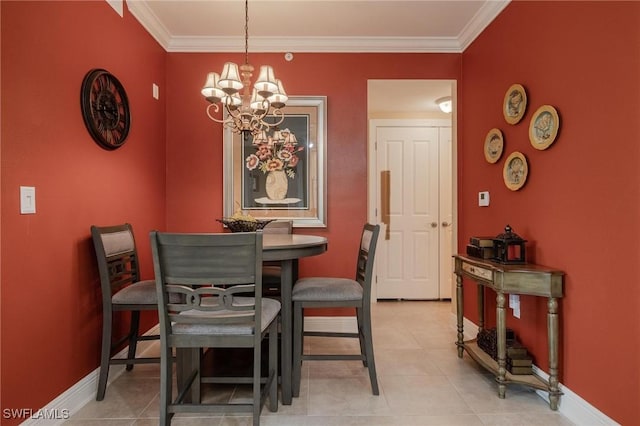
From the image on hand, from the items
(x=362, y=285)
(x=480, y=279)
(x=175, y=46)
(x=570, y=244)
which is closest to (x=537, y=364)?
(x=480, y=279)

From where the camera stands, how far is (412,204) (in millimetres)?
4359

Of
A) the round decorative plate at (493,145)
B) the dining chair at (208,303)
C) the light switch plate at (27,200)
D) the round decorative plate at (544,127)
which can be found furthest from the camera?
the round decorative plate at (493,145)

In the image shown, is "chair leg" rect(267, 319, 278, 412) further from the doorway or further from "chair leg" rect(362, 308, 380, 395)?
the doorway

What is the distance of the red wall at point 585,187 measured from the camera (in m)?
1.53

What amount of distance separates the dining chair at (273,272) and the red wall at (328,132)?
411 millimetres

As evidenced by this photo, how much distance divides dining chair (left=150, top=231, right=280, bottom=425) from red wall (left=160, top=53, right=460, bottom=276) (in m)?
1.66

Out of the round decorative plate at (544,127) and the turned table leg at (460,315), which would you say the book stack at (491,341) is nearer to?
the turned table leg at (460,315)

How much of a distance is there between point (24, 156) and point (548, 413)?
9.57 feet

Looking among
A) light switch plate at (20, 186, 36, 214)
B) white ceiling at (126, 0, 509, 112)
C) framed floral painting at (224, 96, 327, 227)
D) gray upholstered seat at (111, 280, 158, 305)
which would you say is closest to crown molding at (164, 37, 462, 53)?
white ceiling at (126, 0, 509, 112)

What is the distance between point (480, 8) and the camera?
2.70 metres

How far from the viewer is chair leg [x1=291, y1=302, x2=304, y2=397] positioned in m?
2.01

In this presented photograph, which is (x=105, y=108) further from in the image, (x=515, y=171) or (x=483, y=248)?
(x=515, y=171)

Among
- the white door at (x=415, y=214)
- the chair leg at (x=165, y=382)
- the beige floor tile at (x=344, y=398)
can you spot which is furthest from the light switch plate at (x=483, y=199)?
the chair leg at (x=165, y=382)

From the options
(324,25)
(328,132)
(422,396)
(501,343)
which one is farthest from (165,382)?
(324,25)
